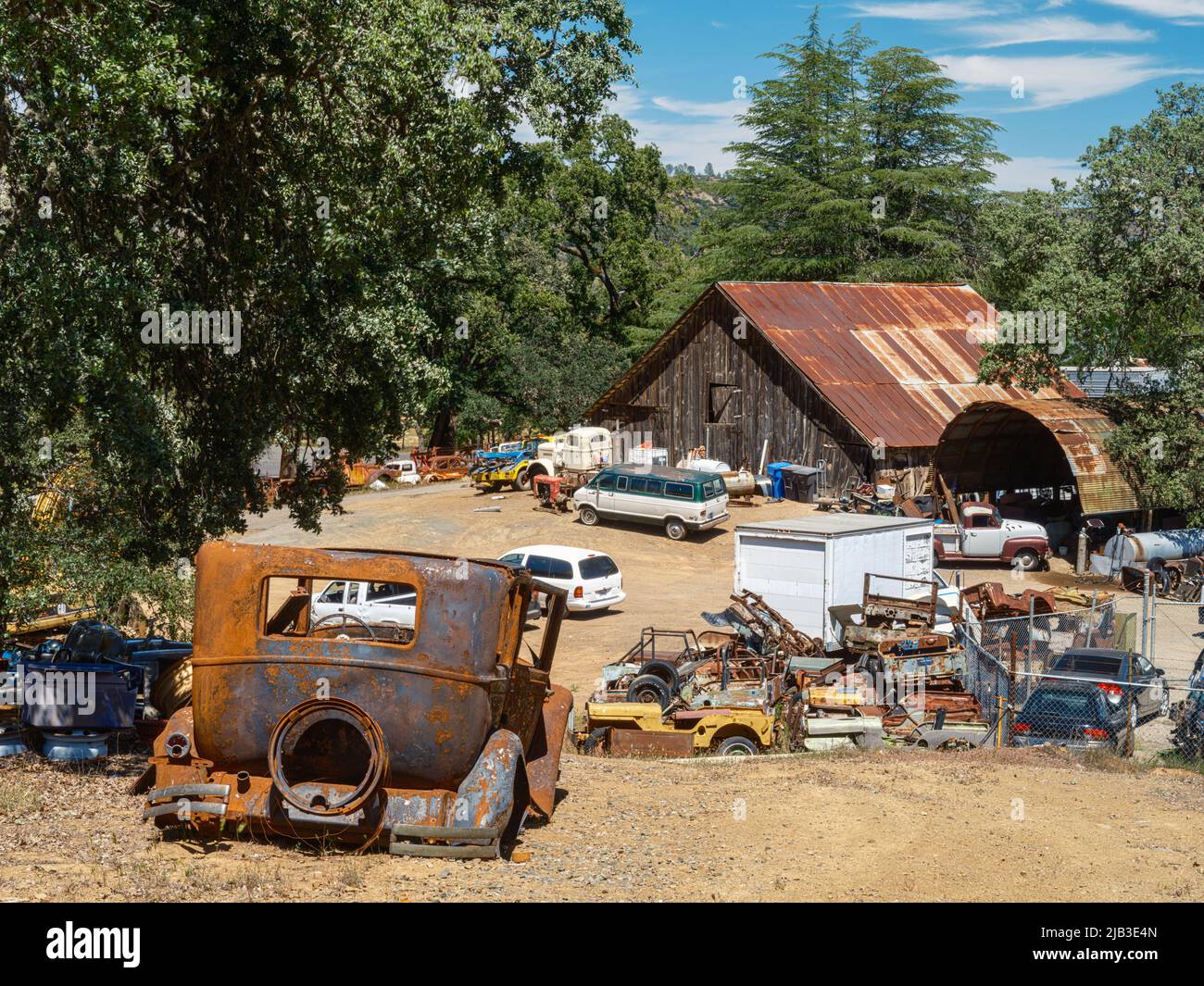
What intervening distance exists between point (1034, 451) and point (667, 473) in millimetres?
13284

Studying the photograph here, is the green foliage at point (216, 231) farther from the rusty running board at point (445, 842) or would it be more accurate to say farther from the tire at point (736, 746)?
the tire at point (736, 746)

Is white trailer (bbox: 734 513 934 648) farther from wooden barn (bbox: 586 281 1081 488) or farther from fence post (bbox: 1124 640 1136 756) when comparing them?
wooden barn (bbox: 586 281 1081 488)

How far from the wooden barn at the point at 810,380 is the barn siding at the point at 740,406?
4 cm

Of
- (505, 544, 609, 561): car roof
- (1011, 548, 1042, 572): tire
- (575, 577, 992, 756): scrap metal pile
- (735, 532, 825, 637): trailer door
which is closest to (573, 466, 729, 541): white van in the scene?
(505, 544, 609, 561): car roof

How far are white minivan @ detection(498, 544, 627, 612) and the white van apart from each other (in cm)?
819

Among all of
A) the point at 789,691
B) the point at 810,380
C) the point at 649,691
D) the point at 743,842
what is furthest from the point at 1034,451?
the point at 743,842

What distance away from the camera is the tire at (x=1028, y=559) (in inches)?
1332

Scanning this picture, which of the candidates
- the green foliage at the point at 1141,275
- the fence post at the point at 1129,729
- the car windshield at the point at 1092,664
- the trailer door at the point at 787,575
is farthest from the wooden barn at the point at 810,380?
the fence post at the point at 1129,729

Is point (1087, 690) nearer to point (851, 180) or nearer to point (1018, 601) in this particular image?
point (1018, 601)

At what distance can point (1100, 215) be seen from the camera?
108 feet

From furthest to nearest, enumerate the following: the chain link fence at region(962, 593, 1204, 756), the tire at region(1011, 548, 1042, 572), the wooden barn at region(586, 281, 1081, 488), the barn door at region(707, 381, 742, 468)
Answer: the barn door at region(707, 381, 742, 468) → the wooden barn at region(586, 281, 1081, 488) → the tire at region(1011, 548, 1042, 572) → the chain link fence at region(962, 593, 1204, 756)

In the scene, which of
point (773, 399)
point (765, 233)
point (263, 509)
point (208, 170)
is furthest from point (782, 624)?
point (765, 233)

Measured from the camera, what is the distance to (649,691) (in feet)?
60.7

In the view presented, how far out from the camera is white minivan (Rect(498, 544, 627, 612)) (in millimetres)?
27234
